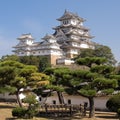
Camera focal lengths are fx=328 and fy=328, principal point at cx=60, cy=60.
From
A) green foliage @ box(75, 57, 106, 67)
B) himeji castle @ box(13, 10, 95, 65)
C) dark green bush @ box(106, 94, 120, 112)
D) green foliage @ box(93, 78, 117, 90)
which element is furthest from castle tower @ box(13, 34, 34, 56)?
green foliage @ box(93, 78, 117, 90)

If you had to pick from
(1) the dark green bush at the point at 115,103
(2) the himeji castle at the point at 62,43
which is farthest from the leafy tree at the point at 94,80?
(2) the himeji castle at the point at 62,43

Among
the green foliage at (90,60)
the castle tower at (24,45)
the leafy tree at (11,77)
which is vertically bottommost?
the leafy tree at (11,77)

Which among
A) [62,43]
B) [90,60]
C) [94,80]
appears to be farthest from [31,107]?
[62,43]

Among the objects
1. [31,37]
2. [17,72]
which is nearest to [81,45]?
[31,37]

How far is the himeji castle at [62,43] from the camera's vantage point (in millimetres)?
73500

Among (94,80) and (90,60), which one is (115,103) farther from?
(90,60)

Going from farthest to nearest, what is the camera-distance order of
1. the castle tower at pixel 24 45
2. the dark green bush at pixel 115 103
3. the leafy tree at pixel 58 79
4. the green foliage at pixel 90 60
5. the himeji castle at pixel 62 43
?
the castle tower at pixel 24 45, the himeji castle at pixel 62 43, the leafy tree at pixel 58 79, the green foliage at pixel 90 60, the dark green bush at pixel 115 103

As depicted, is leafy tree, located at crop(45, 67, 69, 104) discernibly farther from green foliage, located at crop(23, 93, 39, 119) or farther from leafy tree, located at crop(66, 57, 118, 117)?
green foliage, located at crop(23, 93, 39, 119)

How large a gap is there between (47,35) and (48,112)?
1974 inches

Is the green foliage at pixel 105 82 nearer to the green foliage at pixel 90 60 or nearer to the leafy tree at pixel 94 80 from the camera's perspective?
the leafy tree at pixel 94 80

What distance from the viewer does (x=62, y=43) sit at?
78.1m

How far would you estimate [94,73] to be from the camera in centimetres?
2248

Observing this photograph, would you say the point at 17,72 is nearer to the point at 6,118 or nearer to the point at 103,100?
the point at 6,118

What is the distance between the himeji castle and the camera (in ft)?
241
